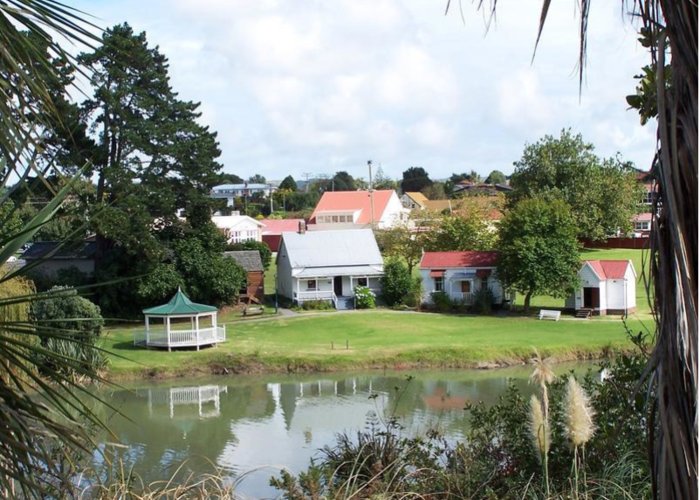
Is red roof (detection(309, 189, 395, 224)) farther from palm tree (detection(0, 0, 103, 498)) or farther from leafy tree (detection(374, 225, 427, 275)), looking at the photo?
palm tree (detection(0, 0, 103, 498))

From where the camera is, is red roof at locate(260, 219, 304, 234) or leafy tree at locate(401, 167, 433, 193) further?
leafy tree at locate(401, 167, 433, 193)

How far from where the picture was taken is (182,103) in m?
31.8

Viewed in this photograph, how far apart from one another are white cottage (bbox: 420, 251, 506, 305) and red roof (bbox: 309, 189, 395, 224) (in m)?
22.3

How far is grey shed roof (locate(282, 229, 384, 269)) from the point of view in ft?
117

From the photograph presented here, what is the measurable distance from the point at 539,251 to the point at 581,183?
16.6 meters

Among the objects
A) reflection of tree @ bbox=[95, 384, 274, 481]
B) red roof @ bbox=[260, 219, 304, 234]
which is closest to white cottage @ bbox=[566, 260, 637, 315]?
reflection of tree @ bbox=[95, 384, 274, 481]

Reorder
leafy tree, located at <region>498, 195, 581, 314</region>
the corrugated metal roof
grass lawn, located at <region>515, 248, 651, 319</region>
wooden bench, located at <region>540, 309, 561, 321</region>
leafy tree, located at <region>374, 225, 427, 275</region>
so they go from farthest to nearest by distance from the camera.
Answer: leafy tree, located at <region>374, 225, 427, 275</region>, the corrugated metal roof, grass lawn, located at <region>515, 248, 651, 319</region>, leafy tree, located at <region>498, 195, 581, 314</region>, wooden bench, located at <region>540, 309, 561, 321</region>

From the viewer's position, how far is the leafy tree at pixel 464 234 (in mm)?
37406

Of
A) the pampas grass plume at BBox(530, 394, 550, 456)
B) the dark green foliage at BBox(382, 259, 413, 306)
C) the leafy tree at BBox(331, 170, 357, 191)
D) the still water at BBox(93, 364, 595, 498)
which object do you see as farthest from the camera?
the leafy tree at BBox(331, 170, 357, 191)

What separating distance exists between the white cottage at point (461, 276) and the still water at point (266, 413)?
34.2 ft

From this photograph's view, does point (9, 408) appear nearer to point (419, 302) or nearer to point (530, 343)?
point (530, 343)

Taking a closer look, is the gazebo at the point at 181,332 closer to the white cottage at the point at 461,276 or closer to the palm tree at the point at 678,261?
the white cottage at the point at 461,276

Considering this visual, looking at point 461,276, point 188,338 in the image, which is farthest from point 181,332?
point 461,276

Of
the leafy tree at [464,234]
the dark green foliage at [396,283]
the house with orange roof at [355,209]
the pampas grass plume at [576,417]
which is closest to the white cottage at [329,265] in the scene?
the dark green foliage at [396,283]
